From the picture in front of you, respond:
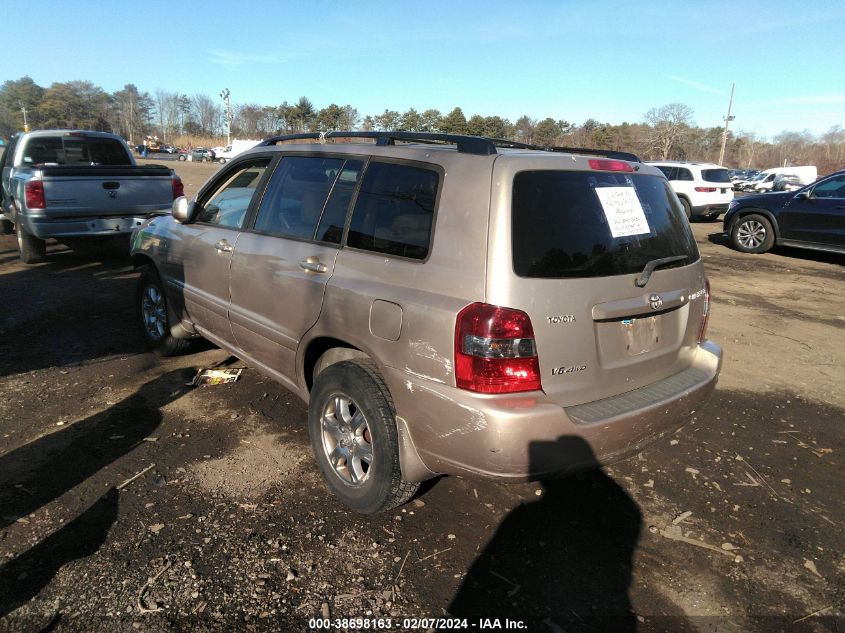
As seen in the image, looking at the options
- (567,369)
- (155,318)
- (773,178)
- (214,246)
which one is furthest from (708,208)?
(773,178)

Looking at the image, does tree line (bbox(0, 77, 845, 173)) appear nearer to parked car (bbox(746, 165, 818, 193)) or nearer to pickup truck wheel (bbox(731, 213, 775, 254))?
parked car (bbox(746, 165, 818, 193))

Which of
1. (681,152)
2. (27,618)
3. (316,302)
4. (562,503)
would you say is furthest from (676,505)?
(681,152)

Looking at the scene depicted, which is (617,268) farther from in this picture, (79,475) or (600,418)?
(79,475)

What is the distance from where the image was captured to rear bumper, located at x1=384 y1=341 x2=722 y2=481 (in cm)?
228

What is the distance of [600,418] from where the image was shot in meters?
2.44

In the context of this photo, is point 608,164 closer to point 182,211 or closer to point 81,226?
point 182,211

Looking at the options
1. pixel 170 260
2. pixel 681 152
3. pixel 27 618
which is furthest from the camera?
pixel 681 152

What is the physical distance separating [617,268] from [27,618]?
2.84m

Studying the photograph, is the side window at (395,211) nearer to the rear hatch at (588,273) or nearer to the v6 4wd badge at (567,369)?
the rear hatch at (588,273)

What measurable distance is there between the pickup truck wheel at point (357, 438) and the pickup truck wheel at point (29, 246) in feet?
24.5

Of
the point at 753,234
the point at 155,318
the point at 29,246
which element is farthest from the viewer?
the point at 753,234

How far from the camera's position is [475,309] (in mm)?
2297

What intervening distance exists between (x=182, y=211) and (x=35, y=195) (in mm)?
4516

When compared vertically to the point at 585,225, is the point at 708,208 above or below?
below
